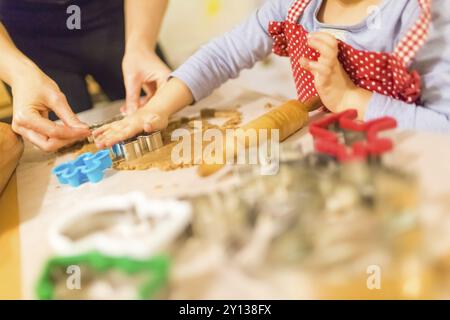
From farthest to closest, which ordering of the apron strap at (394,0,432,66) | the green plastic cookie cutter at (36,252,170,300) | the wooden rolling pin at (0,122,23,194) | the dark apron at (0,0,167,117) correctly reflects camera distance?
the dark apron at (0,0,167,117)
the wooden rolling pin at (0,122,23,194)
the apron strap at (394,0,432,66)
the green plastic cookie cutter at (36,252,170,300)

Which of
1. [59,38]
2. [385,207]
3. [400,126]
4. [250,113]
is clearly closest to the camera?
[385,207]

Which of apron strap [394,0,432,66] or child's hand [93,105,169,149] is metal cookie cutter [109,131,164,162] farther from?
apron strap [394,0,432,66]

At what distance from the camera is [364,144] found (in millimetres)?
421

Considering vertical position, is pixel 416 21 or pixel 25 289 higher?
pixel 416 21

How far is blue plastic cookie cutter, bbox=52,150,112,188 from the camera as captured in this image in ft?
1.80

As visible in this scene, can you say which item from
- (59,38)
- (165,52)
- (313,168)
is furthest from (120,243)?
(165,52)

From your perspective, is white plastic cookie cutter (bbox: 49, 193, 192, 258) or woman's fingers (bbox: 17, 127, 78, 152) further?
woman's fingers (bbox: 17, 127, 78, 152)

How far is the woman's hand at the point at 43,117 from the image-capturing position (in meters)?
0.64

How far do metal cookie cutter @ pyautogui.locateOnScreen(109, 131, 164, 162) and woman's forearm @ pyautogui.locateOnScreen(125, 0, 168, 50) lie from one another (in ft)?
0.90

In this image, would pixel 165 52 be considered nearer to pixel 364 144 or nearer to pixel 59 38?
pixel 59 38

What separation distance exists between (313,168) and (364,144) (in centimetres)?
5

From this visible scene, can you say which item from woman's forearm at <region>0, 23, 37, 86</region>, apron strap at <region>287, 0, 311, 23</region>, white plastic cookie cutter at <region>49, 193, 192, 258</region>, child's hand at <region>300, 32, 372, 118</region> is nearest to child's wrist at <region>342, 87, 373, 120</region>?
child's hand at <region>300, 32, 372, 118</region>

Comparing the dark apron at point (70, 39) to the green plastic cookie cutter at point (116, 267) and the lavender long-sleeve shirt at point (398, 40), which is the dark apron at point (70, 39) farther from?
the green plastic cookie cutter at point (116, 267)

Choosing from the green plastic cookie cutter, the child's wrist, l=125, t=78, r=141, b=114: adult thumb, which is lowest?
the green plastic cookie cutter
